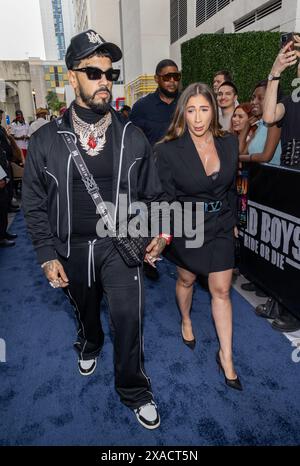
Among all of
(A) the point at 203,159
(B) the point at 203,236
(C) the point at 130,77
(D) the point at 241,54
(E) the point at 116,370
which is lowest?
(E) the point at 116,370

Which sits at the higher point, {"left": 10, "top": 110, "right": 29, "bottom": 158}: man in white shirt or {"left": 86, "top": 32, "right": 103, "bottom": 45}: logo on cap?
{"left": 86, "top": 32, "right": 103, "bottom": 45}: logo on cap

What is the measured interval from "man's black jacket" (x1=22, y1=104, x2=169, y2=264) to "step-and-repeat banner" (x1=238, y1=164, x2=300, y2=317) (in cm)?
134

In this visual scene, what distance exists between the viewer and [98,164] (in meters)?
2.14

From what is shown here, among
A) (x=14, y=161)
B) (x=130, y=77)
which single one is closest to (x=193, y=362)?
(x=14, y=161)

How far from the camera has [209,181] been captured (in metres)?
2.50

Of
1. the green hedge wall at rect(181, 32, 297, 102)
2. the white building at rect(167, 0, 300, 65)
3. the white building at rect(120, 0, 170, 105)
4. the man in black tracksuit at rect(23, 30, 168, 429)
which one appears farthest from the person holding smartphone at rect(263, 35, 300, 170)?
the white building at rect(120, 0, 170, 105)

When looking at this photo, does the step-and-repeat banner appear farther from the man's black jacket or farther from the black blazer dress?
the man's black jacket

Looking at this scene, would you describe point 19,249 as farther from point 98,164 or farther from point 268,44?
point 268,44

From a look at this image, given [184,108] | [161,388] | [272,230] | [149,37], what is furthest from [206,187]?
[149,37]

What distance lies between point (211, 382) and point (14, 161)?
7495 mm

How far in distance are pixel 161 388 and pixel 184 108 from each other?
2086 mm

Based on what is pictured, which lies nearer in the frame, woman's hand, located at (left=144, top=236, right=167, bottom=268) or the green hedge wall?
woman's hand, located at (left=144, top=236, right=167, bottom=268)

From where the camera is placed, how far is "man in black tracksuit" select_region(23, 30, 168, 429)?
6.75ft

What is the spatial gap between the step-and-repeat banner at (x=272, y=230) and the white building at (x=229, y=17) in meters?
10.3
